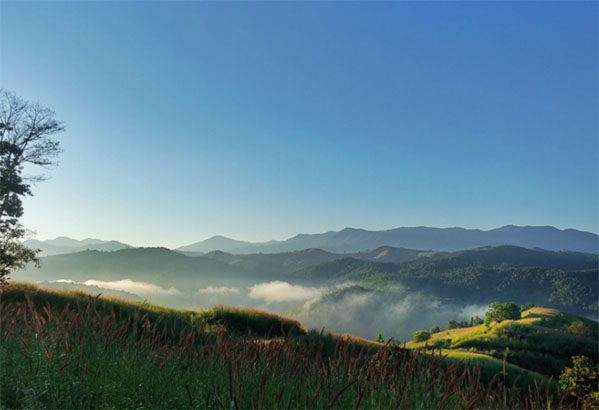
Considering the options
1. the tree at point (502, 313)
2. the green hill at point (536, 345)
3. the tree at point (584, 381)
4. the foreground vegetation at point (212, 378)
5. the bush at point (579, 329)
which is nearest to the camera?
the foreground vegetation at point (212, 378)

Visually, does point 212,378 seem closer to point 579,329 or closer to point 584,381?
point 584,381

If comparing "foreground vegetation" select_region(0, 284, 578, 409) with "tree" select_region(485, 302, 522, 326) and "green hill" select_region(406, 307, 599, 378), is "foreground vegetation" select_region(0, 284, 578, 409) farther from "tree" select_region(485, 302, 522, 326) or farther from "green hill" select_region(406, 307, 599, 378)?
"tree" select_region(485, 302, 522, 326)

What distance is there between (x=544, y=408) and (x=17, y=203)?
26993mm

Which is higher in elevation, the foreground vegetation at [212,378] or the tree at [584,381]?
the foreground vegetation at [212,378]

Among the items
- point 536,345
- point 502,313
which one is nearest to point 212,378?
point 536,345

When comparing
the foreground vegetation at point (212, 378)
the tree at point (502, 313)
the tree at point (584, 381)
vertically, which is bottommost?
the tree at point (502, 313)

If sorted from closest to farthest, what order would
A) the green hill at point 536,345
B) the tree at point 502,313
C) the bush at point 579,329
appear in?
the green hill at point 536,345 < the bush at point 579,329 < the tree at point 502,313

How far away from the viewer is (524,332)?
62.5 m

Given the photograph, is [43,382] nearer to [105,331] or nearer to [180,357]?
[105,331]

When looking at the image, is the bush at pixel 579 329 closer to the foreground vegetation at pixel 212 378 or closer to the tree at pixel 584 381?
the tree at pixel 584 381

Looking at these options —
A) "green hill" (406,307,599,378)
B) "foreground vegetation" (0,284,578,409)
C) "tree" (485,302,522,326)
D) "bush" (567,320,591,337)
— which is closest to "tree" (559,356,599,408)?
"foreground vegetation" (0,284,578,409)

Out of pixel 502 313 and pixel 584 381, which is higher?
pixel 584 381

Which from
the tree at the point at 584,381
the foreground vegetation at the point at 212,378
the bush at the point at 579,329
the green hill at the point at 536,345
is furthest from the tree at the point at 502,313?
the foreground vegetation at the point at 212,378

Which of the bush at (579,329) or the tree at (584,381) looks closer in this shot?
the tree at (584,381)
